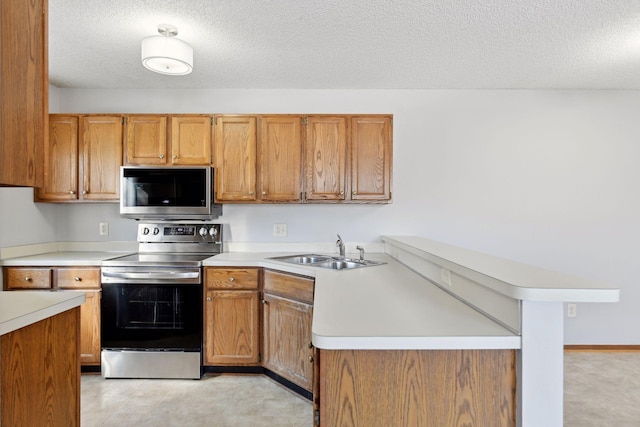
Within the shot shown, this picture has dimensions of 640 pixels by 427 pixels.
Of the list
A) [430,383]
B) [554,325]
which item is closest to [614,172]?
[554,325]

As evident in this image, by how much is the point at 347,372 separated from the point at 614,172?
11.4 ft

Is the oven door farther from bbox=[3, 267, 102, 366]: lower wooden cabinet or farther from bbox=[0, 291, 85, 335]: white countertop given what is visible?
bbox=[0, 291, 85, 335]: white countertop

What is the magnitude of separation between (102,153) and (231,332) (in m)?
1.83

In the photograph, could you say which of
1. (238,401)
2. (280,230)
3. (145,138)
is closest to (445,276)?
(238,401)

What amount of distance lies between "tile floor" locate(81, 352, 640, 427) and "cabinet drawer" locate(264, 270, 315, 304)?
68 cm

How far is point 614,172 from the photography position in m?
3.19

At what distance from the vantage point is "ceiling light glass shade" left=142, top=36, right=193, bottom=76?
2.11m

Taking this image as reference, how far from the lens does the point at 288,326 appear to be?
2.42 metres

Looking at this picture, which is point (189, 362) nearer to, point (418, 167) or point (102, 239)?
point (102, 239)

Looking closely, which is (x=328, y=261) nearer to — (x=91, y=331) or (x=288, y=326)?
(x=288, y=326)

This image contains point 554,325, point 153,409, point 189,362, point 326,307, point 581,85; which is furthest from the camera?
point 581,85

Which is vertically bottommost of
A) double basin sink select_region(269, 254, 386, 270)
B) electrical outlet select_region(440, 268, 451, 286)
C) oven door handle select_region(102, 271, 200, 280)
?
oven door handle select_region(102, 271, 200, 280)

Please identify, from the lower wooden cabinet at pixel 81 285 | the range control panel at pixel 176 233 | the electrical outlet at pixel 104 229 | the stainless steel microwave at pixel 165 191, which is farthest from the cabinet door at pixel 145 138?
the lower wooden cabinet at pixel 81 285

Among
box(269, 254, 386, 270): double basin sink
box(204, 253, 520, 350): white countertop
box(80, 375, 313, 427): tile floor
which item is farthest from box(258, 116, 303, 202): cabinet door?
box(80, 375, 313, 427): tile floor
